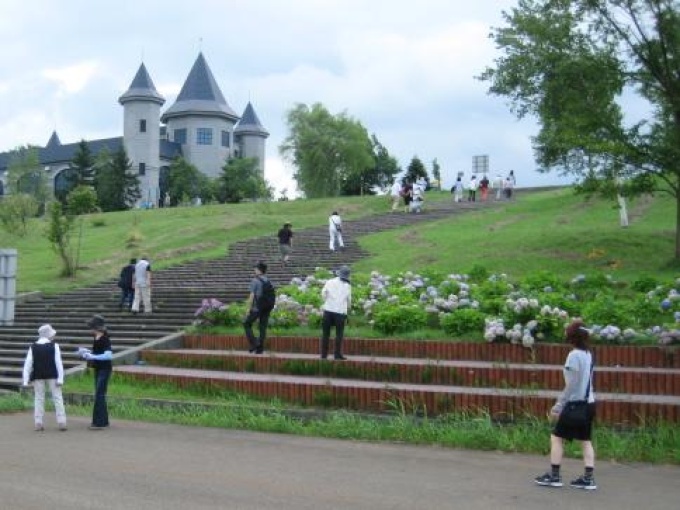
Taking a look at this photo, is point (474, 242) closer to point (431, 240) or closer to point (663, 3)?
point (431, 240)

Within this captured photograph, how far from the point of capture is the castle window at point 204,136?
103m

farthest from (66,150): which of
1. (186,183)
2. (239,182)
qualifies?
(239,182)

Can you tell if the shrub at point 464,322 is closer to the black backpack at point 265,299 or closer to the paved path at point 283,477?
the black backpack at point 265,299

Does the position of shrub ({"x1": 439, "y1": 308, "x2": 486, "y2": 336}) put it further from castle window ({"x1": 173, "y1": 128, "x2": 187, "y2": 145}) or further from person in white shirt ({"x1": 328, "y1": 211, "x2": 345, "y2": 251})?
castle window ({"x1": 173, "y1": 128, "x2": 187, "y2": 145})

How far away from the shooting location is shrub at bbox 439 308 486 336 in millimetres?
14086

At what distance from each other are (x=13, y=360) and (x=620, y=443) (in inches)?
548

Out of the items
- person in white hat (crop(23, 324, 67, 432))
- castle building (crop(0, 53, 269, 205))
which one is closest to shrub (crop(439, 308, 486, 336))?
person in white hat (crop(23, 324, 67, 432))

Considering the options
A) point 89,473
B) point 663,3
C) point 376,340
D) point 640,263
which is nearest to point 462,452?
point 89,473

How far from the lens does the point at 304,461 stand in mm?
8695

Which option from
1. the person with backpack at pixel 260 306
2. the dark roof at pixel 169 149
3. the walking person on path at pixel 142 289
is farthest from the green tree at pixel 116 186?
the person with backpack at pixel 260 306

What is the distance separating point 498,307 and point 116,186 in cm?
6781

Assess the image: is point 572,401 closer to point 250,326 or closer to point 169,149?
point 250,326

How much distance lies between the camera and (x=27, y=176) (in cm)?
7838

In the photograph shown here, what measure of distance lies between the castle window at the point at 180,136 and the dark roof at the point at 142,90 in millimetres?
5889
